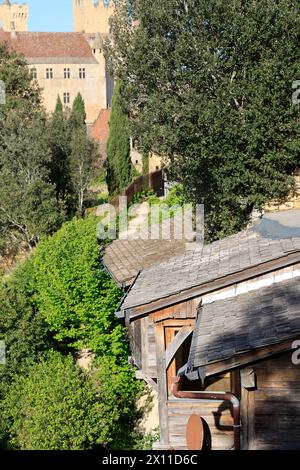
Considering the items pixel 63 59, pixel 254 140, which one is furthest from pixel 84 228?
pixel 63 59

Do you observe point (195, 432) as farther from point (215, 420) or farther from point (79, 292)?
point (79, 292)

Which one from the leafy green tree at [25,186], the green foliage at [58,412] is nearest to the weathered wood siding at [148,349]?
the green foliage at [58,412]

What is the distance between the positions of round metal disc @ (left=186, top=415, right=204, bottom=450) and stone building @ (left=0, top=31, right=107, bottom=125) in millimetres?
67789

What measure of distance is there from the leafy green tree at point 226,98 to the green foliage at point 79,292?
4.32 meters

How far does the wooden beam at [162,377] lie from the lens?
12.5m

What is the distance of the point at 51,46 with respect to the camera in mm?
75625

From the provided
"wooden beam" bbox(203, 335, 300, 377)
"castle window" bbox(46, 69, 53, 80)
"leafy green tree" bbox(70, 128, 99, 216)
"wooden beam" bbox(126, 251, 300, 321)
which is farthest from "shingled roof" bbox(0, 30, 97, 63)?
"wooden beam" bbox(203, 335, 300, 377)

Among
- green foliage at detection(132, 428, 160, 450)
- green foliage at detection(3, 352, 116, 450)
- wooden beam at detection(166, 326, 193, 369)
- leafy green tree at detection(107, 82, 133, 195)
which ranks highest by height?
wooden beam at detection(166, 326, 193, 369)

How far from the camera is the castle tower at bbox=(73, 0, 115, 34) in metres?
90.0

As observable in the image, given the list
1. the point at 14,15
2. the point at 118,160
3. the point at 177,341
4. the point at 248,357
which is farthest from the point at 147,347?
the point at 14,15

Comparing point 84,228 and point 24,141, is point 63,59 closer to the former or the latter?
point 24,141

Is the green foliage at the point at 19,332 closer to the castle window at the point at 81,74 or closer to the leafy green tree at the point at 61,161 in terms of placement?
the leafy green tree at the point at 61,161

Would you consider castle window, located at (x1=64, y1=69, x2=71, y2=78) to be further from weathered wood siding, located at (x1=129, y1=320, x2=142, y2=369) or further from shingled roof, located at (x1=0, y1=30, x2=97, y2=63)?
weathered wood siding, located at (x1=129, y1=320, x2=142, y2=369)

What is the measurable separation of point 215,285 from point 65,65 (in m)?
69.6
